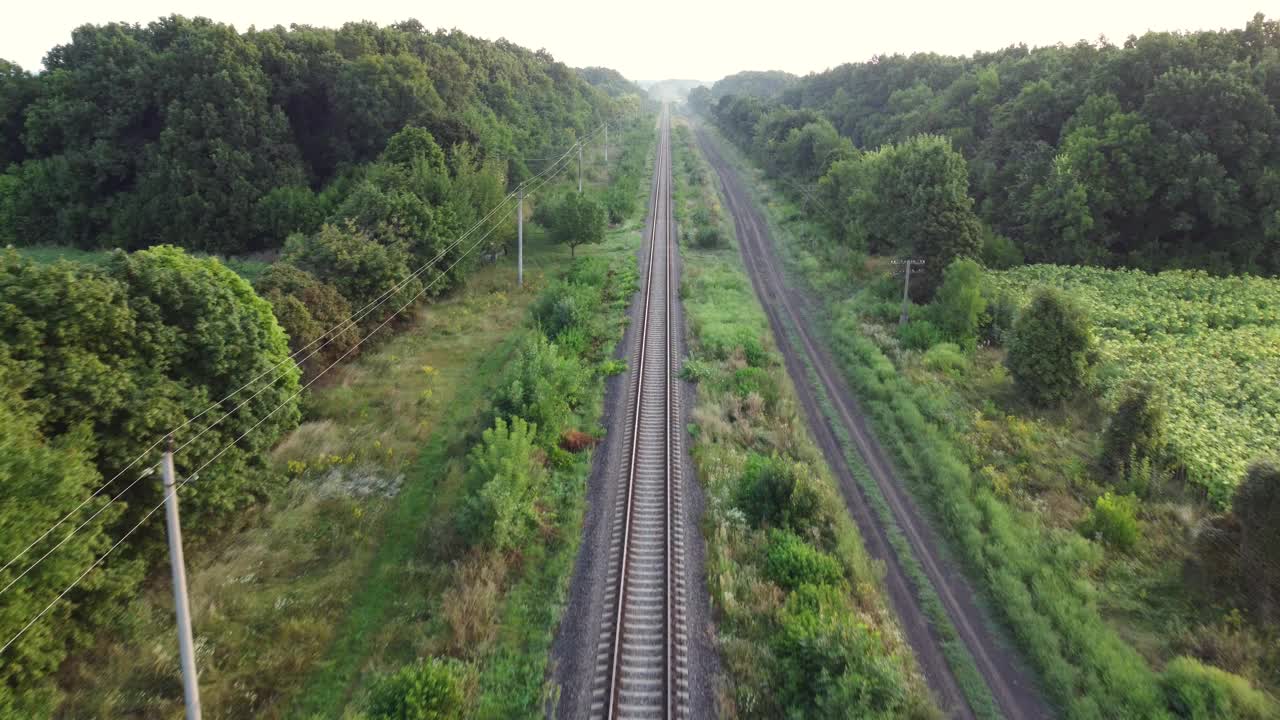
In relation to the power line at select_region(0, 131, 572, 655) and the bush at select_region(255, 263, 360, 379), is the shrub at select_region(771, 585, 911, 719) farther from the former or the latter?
the bush at select_region(255, 263, 360, 379)

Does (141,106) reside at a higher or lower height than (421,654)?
higher

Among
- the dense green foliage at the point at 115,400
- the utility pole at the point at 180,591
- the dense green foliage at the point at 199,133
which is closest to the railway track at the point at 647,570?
the utility pole at the point at 180,591

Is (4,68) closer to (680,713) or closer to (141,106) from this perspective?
(141,106)

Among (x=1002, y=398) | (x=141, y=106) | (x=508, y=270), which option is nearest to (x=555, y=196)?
(x=508, y=270)

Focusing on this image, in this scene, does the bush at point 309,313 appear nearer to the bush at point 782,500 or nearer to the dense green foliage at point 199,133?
the dense green foliage at point 199,133

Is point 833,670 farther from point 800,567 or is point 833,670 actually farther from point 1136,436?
point 1136,436

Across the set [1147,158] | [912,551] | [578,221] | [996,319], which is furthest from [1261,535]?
[578,221]
